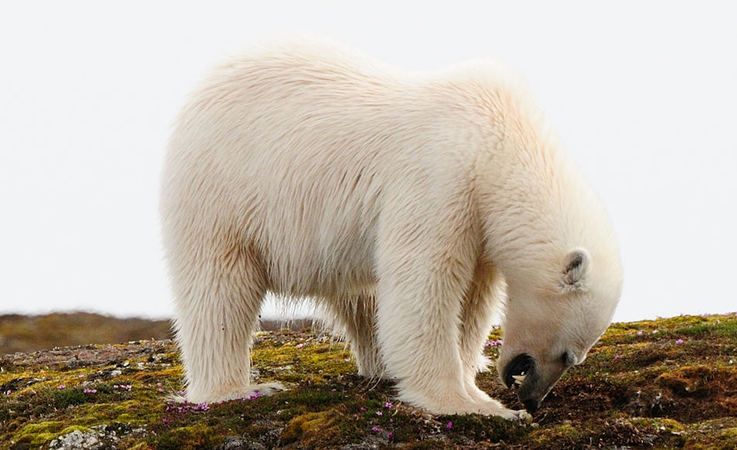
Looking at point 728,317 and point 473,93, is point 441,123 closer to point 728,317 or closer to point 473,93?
point 473,93

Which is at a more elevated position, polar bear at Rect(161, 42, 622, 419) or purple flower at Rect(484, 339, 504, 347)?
polar bear at Rect(161, 42, 622, 419)

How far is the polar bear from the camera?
12.9 m

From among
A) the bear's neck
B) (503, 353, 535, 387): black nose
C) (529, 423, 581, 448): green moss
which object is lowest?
(529, 423, 581, 448): green moss

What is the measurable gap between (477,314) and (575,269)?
8.39ft

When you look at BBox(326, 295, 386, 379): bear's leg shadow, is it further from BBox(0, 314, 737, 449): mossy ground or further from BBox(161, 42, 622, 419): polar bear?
BBox(0, 314, 737, 449): mossy ground

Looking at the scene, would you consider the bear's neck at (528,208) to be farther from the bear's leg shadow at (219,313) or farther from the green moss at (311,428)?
the bear's leg shadow at (219,313)

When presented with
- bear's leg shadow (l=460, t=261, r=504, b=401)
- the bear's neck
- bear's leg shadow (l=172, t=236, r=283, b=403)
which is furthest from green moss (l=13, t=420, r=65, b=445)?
the bear's neck

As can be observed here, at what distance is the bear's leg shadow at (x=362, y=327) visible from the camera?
15703mm

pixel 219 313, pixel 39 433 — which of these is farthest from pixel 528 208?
pixel 39 433

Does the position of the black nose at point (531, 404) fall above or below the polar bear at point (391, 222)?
below

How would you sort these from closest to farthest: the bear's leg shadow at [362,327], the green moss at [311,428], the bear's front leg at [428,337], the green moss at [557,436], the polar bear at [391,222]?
the green moss at [557,436] → the green moss at [311,428] → the polar bear at [391,222] → the bear's front leg at [428,337] → the bear's leg shadow at [362,327]

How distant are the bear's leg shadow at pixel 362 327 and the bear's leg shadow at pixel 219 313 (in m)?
1.64

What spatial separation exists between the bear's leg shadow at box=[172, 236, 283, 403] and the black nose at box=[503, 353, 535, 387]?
310cm

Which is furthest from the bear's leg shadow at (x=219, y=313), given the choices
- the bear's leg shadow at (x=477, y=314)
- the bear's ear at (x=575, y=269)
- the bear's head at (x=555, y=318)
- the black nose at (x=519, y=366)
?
the bear's ear at (x=575, y=269)
